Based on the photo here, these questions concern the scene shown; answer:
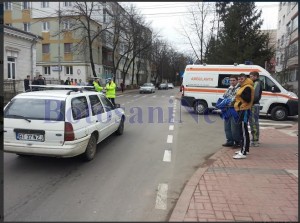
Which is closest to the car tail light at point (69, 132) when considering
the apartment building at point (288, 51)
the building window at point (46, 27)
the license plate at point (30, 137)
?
the license plate at point (30, 137)

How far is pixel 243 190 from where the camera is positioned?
15.6 ft

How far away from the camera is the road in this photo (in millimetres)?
4059

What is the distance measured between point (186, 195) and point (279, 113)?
10.7 metres

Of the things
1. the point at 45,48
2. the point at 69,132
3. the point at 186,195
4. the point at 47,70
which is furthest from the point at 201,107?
the point at 45,48

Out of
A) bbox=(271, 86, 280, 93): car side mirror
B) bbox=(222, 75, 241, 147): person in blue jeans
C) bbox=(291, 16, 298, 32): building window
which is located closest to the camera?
bbox=(222, 75, 241, 147): person in blue jeans

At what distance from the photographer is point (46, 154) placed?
565 cm

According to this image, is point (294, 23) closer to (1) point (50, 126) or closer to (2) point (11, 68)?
(2) point (11, 68)

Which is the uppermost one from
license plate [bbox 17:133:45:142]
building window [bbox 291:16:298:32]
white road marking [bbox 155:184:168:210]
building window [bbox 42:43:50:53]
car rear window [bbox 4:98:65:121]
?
building window [bbox 291:16:298:32]

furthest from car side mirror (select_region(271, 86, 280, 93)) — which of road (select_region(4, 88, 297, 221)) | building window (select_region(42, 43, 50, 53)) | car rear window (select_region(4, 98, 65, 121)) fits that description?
building window (select_region(42, 43, 50, 53))

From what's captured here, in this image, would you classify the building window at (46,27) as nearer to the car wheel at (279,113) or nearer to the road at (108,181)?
the car wheel at (279,113)

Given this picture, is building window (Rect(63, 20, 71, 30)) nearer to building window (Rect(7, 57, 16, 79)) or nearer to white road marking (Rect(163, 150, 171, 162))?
building window (Rect(7, 57, 16, 79))

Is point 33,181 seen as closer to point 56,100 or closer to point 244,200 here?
point 56,100

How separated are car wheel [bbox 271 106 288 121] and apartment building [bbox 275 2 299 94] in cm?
193

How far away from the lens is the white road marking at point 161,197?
426cm
